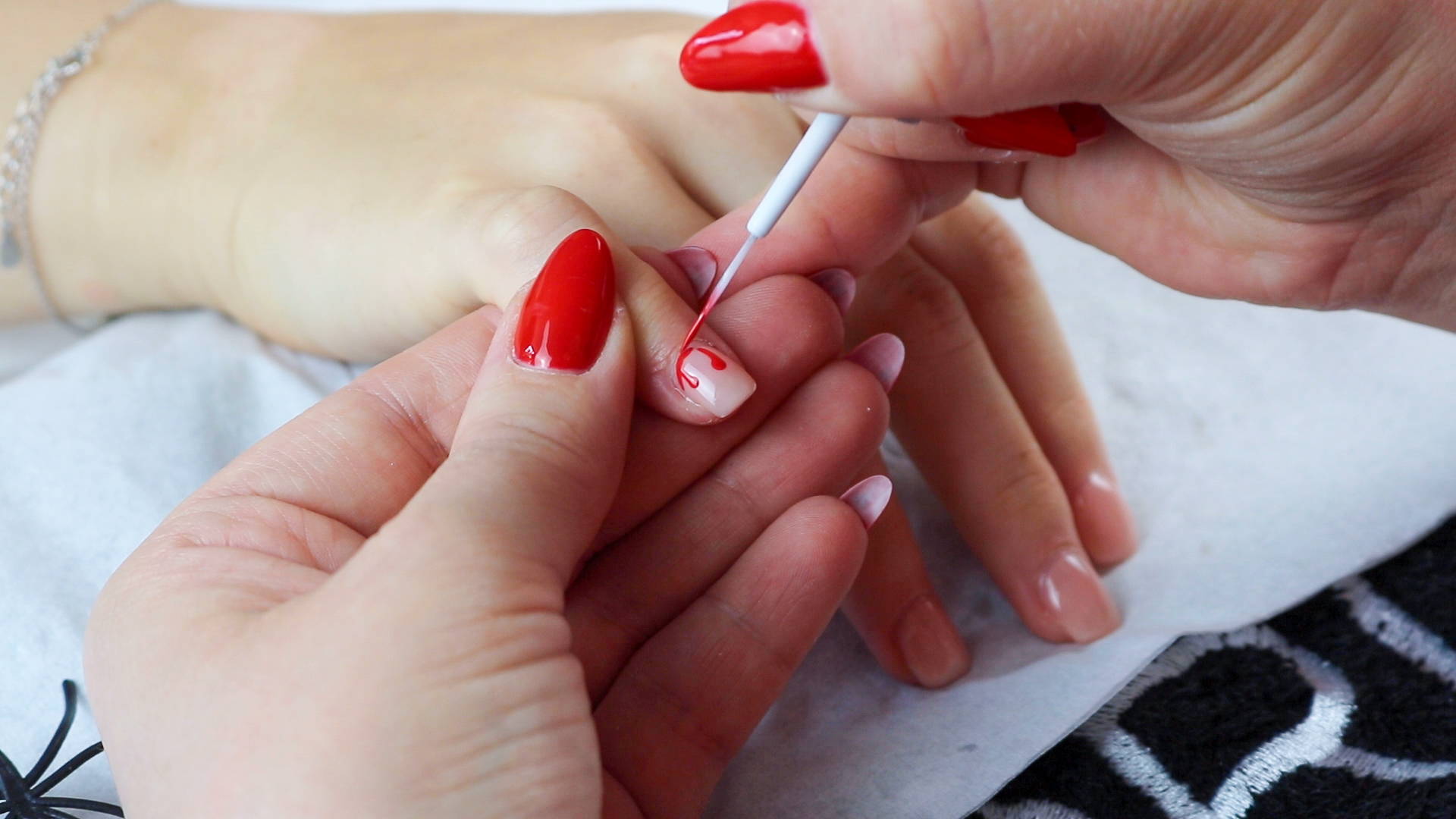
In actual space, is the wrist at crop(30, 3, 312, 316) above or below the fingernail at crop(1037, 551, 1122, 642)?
above

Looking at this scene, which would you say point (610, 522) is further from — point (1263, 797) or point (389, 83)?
point (389, 83)

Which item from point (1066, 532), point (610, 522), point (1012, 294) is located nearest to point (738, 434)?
point (610, 522)

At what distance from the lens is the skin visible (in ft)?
3.02

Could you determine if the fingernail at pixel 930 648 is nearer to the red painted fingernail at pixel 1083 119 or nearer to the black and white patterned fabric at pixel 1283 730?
the black and white patterned fabric at pixel 1283 730

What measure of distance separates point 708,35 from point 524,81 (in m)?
0.51

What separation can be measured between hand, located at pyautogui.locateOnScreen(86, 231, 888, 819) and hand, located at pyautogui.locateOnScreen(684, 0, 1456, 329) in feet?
0.66

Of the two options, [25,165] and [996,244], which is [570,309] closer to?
[996,244]

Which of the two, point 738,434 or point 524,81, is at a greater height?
point 524,81

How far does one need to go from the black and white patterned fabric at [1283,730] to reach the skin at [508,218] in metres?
0.12

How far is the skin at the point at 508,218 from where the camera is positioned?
0.92 metres

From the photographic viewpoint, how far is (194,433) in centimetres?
103

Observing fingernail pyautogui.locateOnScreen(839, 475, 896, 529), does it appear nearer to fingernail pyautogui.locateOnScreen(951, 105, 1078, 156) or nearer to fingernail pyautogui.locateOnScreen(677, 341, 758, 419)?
fingernail pyautogui.locateOnScreen(677, 341, 758, 419)

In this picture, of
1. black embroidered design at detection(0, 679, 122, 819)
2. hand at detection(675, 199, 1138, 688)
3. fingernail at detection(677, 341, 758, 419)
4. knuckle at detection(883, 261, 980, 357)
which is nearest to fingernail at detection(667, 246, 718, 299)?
hand at detection(675, 199, 1138, 688)

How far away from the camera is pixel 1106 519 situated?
3.56 ft
